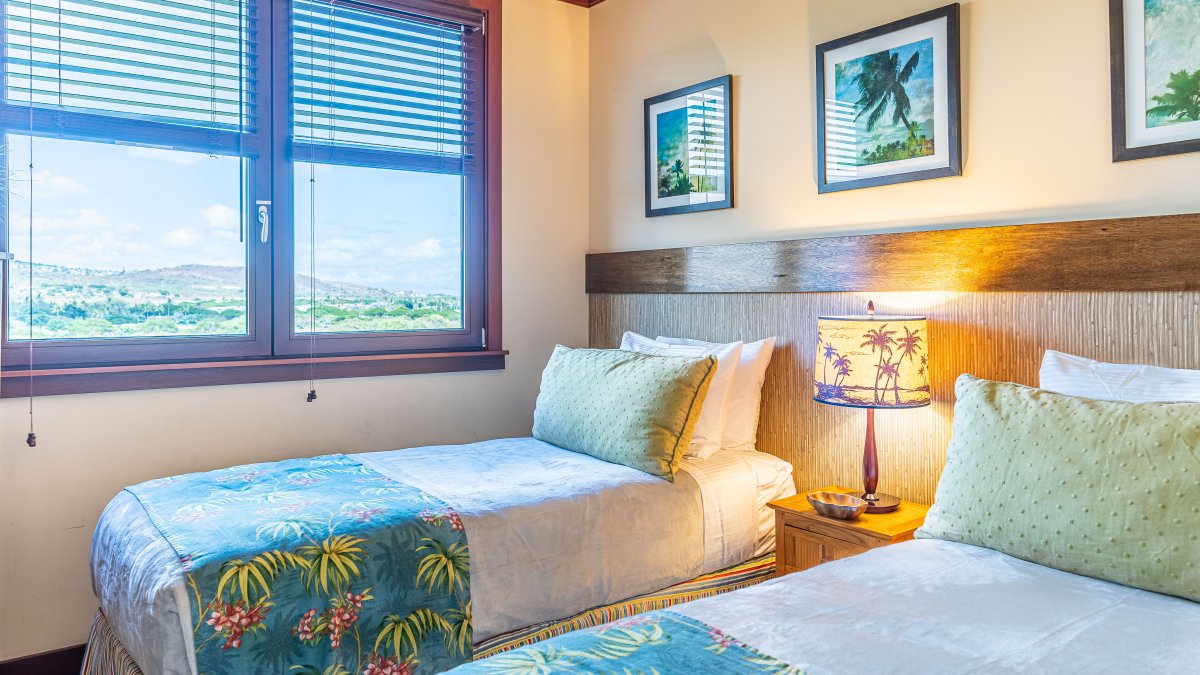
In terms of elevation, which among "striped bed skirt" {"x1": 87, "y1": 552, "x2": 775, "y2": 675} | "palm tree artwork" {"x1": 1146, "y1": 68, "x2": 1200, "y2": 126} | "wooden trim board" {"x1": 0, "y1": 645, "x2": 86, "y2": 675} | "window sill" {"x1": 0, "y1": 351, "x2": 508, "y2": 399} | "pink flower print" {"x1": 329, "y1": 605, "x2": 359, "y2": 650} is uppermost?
"palm tree artwork" {"x1": 1146, "y1": 68, "x2": 1200, "y2": 126}

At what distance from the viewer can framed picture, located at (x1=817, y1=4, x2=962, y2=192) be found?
2348 mm

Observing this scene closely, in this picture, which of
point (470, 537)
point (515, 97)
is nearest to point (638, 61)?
point (515, 97)

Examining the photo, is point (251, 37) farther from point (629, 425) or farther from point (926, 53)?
point (926, 53)

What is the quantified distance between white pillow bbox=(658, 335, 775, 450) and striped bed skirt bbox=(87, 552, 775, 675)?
1.40 ft

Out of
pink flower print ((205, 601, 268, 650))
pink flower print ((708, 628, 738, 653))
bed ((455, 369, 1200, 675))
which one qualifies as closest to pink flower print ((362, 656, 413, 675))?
pink flower print ((205, 601, 268, 650))

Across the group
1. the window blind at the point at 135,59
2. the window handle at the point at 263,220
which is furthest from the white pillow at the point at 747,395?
the window blind at the point at 135,59

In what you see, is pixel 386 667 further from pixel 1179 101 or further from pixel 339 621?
pixel 1179 101

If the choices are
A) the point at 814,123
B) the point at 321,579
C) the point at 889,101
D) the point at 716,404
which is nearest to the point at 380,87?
the point at 814,123

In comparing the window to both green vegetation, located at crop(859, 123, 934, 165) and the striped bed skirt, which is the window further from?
green vegetation, located at crop(859, 123, 934, 165)

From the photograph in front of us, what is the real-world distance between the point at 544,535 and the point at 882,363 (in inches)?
41.3

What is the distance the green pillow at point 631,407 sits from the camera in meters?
2.46

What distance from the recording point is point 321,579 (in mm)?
1806

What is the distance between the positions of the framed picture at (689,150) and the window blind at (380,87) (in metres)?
0.80

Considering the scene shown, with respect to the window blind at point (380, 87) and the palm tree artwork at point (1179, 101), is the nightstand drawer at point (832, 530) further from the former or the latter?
the window blind at point (380, 87)
